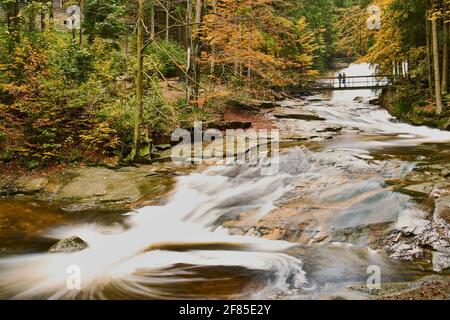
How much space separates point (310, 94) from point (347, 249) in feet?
96.3

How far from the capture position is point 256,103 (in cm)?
2205

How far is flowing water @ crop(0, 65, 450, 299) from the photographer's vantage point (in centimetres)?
646

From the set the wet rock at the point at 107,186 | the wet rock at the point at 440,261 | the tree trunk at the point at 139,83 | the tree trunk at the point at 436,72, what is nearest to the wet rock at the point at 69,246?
the wet rock at the point at 107,186

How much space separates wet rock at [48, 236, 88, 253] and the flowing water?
180 millimetres

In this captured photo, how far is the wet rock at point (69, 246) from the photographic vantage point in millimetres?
8055

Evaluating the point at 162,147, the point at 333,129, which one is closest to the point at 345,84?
the point at 333,129

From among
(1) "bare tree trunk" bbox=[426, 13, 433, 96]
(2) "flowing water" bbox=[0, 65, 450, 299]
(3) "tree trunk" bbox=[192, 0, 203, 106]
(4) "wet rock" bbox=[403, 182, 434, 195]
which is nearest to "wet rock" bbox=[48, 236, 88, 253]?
(2) "flowing water" bbox=[0, 65, 450, 299]

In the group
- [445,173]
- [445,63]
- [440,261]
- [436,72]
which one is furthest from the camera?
[445,63]

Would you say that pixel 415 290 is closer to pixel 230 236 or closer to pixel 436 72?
pixel 230 236

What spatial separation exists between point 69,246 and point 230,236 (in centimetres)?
334

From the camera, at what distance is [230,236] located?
8695 millimetres

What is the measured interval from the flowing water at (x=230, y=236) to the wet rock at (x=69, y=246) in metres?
0.18

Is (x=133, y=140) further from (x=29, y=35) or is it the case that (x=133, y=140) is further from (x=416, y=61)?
(x=416, y=61)

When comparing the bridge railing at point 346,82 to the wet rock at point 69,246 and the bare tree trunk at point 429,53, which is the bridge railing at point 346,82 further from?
the wet rock at point 69,246
